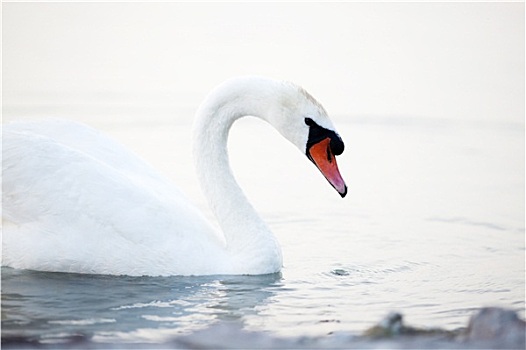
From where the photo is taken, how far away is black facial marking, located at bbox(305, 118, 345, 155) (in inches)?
316

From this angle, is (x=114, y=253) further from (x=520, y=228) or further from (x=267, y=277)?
(x=520, y=228)

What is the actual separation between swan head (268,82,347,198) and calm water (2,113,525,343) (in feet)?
2.69

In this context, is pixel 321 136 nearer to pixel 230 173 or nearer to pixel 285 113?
pixel 285 113

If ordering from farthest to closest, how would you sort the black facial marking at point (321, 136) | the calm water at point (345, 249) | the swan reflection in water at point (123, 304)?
the black facial marking at point (321, 136)
the calm water at point (345, 249)
the swan reflection in water at point (123, 304)

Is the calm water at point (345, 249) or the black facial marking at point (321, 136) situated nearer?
the calm water at point (345, 249)

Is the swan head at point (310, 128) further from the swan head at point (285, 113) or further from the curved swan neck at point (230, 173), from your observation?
the curved swan neck at point (230, 173)

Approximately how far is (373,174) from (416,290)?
4456mm

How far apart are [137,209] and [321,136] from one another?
140 centimetres

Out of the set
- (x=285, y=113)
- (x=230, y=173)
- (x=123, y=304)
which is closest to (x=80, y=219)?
(x=123, y=304)

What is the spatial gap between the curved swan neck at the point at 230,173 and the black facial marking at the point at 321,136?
363mm

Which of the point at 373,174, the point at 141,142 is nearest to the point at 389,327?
the point at 373,174

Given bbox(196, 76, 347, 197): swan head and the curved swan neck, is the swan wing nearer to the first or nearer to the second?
the curved swan neck

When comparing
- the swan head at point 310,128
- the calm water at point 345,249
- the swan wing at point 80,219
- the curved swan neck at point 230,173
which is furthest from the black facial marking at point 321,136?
the swan wing at point 80,219

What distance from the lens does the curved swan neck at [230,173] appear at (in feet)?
27.2
